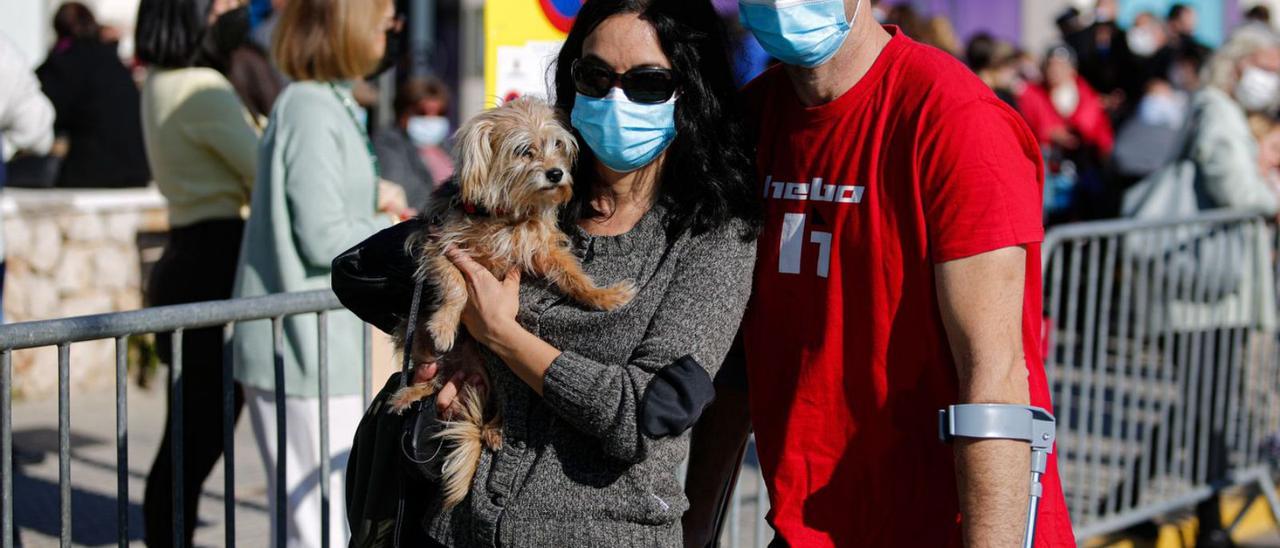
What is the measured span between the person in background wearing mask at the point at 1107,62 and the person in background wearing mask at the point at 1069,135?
57 centimetres

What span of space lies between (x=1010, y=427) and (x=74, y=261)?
22.6 ft

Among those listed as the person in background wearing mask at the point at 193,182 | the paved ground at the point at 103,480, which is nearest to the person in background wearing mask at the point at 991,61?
the paved ground at the point at 103,480

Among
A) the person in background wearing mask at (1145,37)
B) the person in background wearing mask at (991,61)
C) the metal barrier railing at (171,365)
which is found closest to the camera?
the metal barrier railing at (171,365)

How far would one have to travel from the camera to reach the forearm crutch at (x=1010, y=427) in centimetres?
221

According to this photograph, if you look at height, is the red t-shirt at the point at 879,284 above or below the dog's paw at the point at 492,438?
above

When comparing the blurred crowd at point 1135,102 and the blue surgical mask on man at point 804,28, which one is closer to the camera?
the blue surgical mask on man at point 804,28

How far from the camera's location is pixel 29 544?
540 centimetres

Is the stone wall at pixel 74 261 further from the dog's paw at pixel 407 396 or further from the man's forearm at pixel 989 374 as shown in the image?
the man's forearm at pixel 989 374

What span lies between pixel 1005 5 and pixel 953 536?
1713 centimetres

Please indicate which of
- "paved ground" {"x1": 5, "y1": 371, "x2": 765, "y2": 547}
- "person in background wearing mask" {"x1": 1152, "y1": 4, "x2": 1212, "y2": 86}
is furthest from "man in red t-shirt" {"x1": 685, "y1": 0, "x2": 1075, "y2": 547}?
"person in background wearing mask" {"x1": 1152, "y1": 4, "x2": 1212, "y2": 86}

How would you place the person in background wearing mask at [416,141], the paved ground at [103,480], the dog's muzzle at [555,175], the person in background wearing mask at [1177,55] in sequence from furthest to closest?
the person in background wearing mask at [1177,55]
the person in background wearing mask at [416,141]
the paved ground at [103,480]
the dog's muzzle at [555,175]

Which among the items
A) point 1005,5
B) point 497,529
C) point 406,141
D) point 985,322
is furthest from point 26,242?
point 1005,5

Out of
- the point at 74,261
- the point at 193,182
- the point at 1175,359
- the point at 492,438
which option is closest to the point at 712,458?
the point at 492,438

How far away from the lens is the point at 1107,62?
44.1ft
